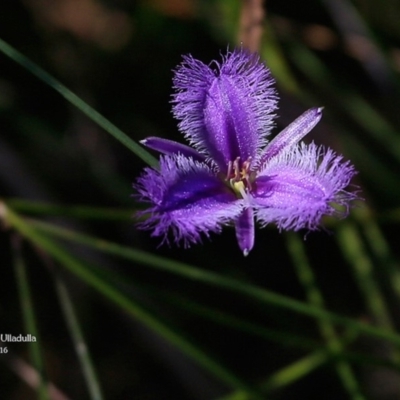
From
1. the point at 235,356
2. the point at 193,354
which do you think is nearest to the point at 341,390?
the point at 235,356

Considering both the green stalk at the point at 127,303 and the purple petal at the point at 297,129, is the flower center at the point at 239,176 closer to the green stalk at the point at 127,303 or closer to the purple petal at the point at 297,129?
the purple petal at the point at 297,129

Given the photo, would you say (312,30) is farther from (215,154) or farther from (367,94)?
(215,154)

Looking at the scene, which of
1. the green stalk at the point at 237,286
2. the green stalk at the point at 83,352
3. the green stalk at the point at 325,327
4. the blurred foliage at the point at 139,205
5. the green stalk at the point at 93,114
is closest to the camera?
the green stalk at the point at 93,114

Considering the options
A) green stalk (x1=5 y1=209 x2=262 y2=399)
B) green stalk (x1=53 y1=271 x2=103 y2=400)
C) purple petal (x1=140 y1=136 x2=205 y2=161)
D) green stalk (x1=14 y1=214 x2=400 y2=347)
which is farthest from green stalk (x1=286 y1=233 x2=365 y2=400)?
purple petal (x1=140 y1=136 x2=205 y2=161)

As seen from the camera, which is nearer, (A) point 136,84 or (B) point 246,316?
(B) point 246,316

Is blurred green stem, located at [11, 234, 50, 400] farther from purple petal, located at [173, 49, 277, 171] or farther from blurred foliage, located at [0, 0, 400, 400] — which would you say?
purple petal, located at [173, 49, 277, 171]

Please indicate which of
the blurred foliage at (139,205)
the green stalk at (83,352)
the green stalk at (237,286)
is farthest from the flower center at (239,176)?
the blurred foliage at (139,205)

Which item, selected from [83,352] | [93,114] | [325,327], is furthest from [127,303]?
[325,327]
